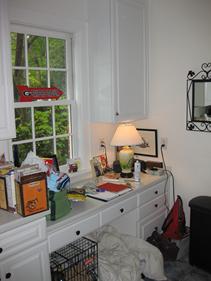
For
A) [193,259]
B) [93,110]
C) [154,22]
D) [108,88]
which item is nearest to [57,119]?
[93,110]

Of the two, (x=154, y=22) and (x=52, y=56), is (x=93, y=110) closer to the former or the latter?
(x=52, y=56)

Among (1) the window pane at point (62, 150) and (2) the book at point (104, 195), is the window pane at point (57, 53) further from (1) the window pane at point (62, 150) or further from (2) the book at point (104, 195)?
(2) the book at point (104, 195)

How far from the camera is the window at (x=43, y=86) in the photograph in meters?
2.53

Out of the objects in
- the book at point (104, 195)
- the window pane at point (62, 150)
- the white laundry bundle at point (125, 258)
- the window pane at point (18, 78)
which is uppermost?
the window pane at point (18, 78)

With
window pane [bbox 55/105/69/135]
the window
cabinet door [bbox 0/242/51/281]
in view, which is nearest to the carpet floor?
cabinet door [bbox 0/242/51/281]

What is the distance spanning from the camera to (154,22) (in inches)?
123

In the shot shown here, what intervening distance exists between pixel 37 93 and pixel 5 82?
639mm

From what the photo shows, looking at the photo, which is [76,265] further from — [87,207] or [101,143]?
[101,143]

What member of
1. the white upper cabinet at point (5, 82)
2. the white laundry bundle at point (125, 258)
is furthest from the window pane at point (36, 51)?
the white laundry bundle at point (125, 258)

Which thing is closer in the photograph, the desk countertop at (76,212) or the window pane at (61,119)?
the desk countertop at (76,212)

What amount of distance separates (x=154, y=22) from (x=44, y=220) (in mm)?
2218

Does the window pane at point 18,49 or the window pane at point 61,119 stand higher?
the window pane at point 18,49

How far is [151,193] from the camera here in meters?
2.96

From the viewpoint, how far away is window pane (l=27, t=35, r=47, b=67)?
2.59 meters
